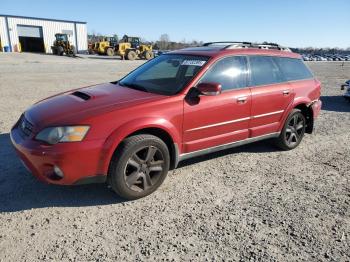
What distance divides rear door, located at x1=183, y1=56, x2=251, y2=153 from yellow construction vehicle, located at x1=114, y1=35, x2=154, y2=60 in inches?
1329

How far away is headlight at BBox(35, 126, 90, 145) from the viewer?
3.30m

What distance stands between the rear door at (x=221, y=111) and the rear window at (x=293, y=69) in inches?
38.8

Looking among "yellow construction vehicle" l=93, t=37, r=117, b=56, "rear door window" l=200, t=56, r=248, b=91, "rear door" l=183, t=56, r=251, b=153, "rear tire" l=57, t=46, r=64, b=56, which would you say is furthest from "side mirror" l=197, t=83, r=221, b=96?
"rear tire" l=57, t=46, r=64, b=56

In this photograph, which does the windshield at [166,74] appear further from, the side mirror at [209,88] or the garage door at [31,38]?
the garage door at [31,38]

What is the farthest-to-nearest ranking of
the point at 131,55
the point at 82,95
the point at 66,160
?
the point at 131,55 → the point at 82,95 → the point at 66,160

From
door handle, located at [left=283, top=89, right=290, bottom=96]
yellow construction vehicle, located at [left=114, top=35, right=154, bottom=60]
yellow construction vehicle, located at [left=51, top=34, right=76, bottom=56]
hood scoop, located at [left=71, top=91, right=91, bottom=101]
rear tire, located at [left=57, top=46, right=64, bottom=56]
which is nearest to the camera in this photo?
hood scoop, located at [left=71, top=91, right=91, bottom=101]

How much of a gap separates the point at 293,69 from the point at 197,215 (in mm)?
3407

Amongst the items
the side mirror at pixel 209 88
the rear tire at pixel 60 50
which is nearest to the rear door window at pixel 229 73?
the side mirror at pixel 209 88

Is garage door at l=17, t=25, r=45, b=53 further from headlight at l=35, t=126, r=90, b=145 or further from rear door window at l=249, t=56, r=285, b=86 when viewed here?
headlight at l=35, t=126, r=90, b=145

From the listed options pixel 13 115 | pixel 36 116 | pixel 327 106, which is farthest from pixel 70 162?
pixel 327 106

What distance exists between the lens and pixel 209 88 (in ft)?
12.7

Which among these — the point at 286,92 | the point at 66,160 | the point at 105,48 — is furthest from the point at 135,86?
the point at 105,48

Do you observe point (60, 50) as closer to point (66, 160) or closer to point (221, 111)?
point (221, 111)

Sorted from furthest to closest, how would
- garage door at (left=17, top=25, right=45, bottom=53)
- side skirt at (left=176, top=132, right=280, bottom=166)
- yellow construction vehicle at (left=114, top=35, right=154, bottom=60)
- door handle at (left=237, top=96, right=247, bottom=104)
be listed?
garage door at (left=17, top=25, right=45, bottom=53) → yellow construction vehicle at (left=114, top=35, right=154, bottom=60) → door handle at (left=237, top=96, right=247, bottom=104) → side skirt at (left=176, top=132, right=280, bottom=166)
